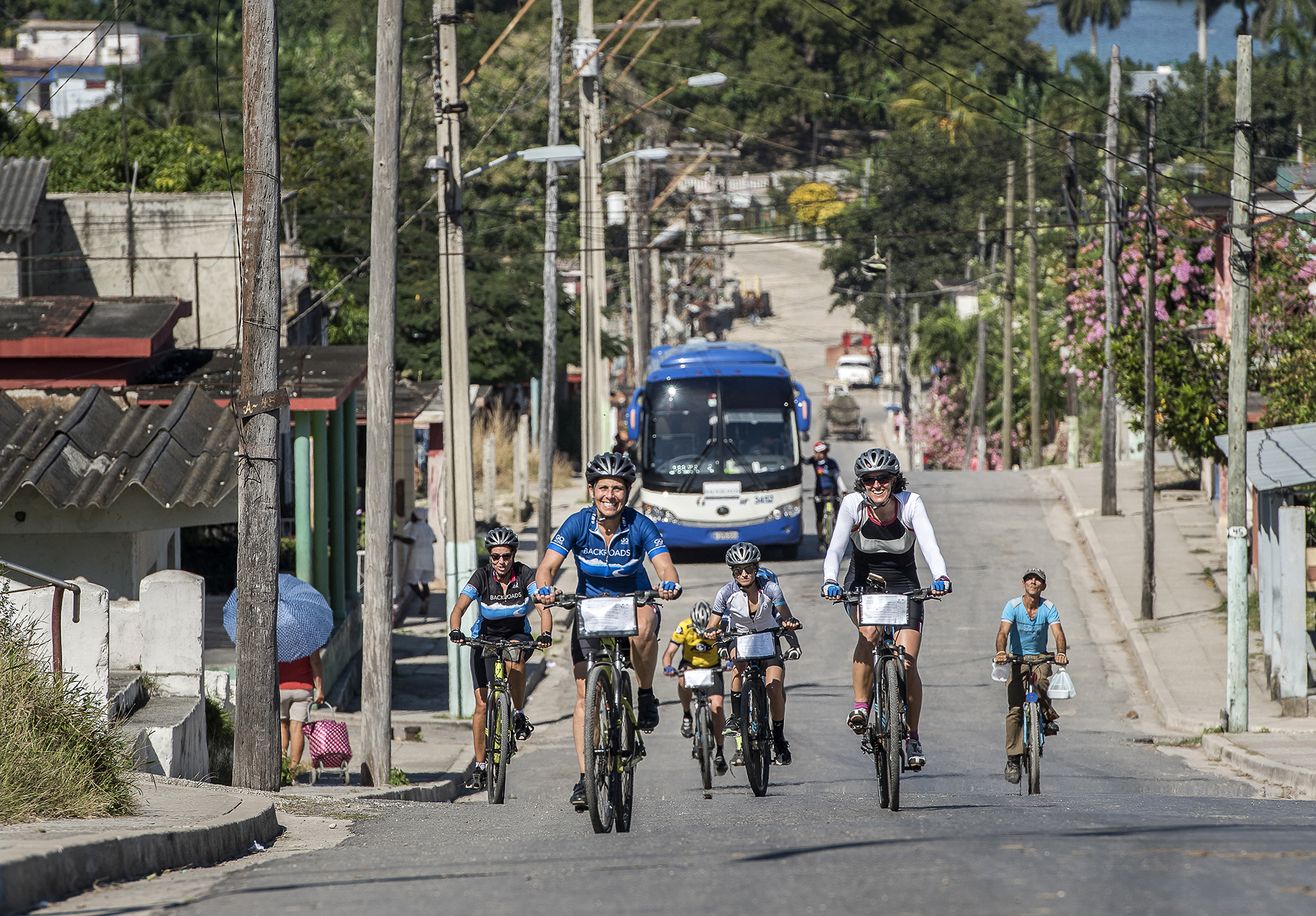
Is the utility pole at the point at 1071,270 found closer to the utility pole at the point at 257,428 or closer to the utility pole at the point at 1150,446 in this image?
the utility pole at the point at 1150,446

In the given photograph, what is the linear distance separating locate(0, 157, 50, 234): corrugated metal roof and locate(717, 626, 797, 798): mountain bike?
65.2ft

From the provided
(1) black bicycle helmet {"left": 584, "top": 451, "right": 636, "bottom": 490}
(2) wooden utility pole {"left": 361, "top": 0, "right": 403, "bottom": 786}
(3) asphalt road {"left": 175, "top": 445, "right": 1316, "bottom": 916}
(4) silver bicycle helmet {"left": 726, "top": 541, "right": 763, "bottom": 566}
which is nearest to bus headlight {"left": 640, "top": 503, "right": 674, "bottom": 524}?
(3) asphalt road {"left": 175, "top": 445, "right": 1316, "bottom": 916}

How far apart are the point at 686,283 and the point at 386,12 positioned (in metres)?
70.4

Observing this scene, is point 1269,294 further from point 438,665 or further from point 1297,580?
point 438,665

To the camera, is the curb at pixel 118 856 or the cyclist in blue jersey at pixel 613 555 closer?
the curb at pixel 118 856

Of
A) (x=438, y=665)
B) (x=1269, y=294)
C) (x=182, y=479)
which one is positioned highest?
(x=1269, y=294)

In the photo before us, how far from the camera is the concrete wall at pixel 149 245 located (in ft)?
96.8

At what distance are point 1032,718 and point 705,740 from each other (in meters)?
2.53

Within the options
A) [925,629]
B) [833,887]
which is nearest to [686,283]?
[925,629]

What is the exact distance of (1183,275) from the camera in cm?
2880

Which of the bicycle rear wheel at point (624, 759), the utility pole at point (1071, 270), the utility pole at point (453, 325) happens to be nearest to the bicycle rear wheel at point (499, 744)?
the bicycle rear wheel at point (624, 759)

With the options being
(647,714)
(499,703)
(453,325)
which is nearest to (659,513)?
(453,325)

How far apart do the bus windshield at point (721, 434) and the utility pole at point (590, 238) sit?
342 centimetres

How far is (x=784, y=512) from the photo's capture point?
1044 inches
